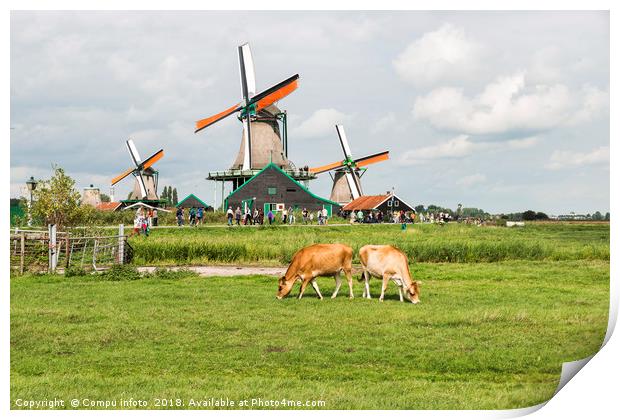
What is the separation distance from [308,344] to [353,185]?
58.1m

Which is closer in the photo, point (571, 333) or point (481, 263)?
point (571, 333)

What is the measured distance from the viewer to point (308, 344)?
29.8ft

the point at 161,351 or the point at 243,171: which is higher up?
the point at 243,171

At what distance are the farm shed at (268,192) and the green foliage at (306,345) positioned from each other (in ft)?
105

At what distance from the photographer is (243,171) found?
1966 inches

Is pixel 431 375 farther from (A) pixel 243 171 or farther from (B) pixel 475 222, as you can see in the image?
(A) pixel 243 171

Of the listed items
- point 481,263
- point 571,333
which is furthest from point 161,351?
point 481,263

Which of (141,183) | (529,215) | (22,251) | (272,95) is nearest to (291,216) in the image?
(272,95)

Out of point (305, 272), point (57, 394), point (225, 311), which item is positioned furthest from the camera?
point (305, 272)

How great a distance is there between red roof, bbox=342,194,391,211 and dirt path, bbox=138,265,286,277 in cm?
3550

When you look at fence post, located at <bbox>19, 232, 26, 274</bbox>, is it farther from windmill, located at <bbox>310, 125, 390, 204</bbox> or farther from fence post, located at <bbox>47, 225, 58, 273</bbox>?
windmill, located at <bbox>310, 125, 390, 204</bbox>

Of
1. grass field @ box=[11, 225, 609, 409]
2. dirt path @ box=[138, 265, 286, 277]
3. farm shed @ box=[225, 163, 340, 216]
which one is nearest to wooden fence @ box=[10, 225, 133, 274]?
dirt path @ box=[138, 265, 286, 277]

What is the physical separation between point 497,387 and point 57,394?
510cm

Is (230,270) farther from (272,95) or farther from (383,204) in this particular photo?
(383,204)
